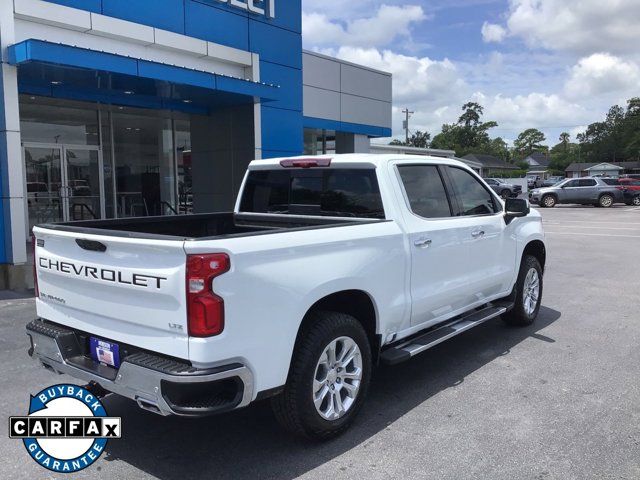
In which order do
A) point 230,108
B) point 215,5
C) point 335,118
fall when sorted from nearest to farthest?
point 215,5
point 230,108
point 335,118

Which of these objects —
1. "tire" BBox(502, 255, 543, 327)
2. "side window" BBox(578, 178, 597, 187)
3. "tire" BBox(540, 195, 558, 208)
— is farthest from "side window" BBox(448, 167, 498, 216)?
"side window" BBox(578, 178, 597, 187)

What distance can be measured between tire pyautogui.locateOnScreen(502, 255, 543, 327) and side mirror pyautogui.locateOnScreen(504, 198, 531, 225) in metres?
0.77

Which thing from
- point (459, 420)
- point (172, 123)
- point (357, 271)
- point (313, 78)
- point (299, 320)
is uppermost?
point (313, 78)

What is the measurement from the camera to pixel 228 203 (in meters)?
13.4

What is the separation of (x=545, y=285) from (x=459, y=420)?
5.59m

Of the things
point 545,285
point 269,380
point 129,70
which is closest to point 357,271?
point 269,380

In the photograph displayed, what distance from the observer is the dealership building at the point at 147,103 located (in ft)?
28.6

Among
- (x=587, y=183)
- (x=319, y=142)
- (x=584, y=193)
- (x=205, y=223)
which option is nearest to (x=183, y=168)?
(x=319, y=142)

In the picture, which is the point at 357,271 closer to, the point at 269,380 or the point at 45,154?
the point at 269,380

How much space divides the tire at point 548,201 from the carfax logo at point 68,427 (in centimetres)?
3122

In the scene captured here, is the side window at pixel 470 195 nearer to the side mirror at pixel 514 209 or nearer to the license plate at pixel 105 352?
the side mirror at pixel 514 209

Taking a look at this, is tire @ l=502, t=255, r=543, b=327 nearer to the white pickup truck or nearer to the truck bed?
the white pickup truck

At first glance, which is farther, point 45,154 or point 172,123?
point 172,123

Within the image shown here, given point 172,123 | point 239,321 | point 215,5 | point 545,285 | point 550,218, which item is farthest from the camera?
point 550,218
